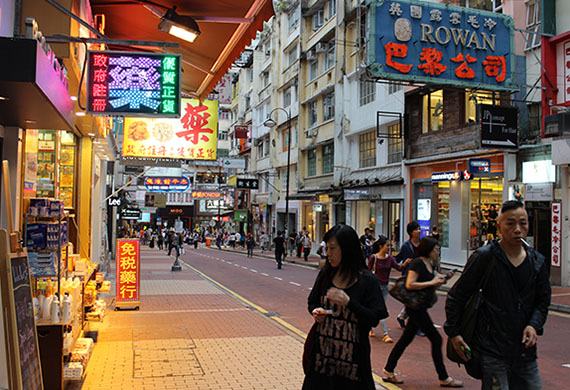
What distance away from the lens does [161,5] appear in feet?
28.4

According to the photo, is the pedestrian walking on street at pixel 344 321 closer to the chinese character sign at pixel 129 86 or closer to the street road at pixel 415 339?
the street road at pixel 415 339

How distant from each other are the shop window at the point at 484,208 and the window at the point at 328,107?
591 inches

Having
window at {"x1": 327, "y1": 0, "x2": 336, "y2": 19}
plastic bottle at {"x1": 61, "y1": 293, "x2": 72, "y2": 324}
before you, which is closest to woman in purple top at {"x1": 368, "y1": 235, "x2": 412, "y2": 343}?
plastic bottle at {"x1": 61, "y1": 293, "x2": 72, "y2": 324}

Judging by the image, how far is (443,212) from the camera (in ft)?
78.8

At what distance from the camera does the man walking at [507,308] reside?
149 inches

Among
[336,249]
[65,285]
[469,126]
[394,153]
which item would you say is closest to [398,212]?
[394,153]

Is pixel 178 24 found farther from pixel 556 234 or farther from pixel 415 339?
pixel 556 234

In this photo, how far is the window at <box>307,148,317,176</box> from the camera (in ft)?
129

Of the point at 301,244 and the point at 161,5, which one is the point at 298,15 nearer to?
the point at 301,244

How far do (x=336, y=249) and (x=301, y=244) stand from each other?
1233 inches

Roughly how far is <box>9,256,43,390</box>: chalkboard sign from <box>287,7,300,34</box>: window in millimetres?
40230

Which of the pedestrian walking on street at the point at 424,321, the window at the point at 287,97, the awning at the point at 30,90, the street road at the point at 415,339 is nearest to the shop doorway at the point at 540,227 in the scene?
the street road at the point at 415,339

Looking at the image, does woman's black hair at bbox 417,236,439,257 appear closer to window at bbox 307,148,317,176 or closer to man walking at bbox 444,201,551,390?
man walking at bbox 444,201,551,390

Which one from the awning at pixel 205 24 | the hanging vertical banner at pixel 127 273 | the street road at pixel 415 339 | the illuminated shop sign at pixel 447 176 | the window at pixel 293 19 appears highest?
the window at pixel 293 19
